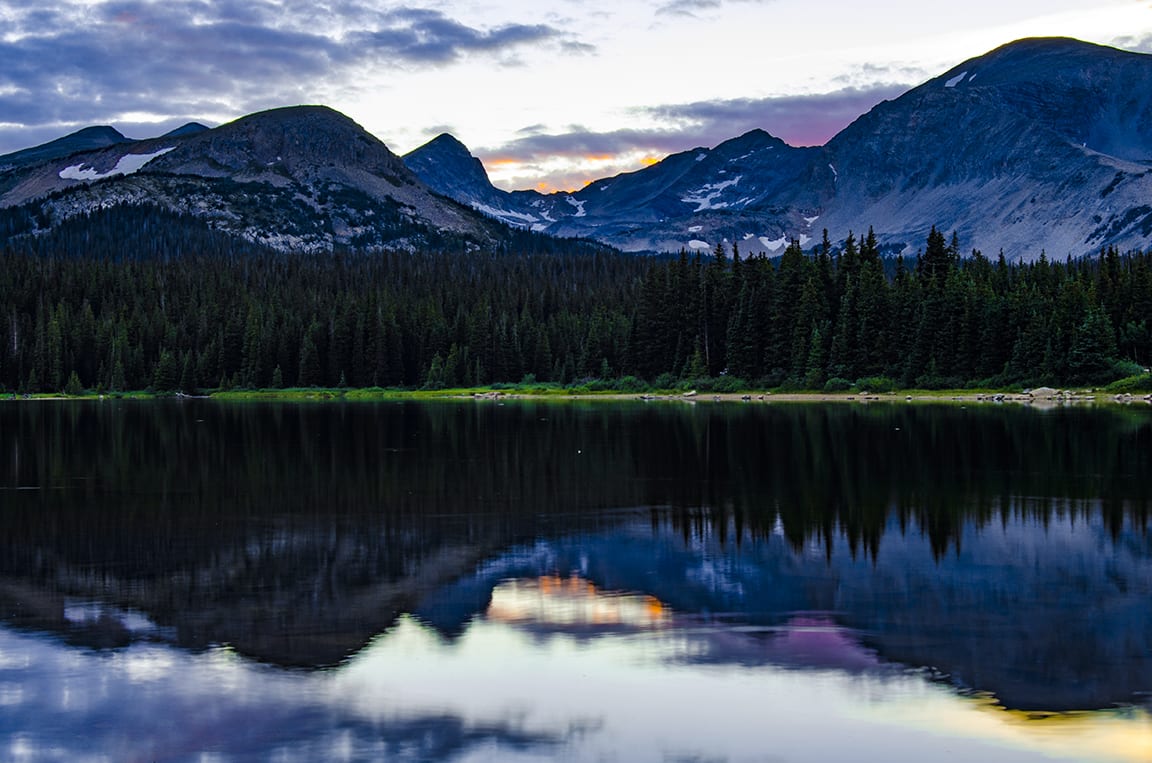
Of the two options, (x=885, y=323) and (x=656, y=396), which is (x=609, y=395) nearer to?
(x=656, y=396)

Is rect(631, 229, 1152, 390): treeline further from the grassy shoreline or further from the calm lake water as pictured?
the calm lake water

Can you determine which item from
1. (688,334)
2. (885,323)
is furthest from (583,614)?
(688,334)

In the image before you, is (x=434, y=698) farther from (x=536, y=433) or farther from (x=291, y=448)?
(x=536, y=433)

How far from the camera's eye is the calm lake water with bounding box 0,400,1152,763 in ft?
52.3

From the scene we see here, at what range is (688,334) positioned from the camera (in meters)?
146

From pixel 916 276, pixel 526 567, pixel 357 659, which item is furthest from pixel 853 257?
pixel 357 659

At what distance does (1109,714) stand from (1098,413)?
75.7 metres

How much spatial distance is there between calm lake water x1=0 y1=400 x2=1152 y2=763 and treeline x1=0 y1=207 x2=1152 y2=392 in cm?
7387

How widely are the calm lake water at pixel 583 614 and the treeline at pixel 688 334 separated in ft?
242

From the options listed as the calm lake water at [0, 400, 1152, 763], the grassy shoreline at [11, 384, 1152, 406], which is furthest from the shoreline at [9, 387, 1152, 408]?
the calm lake water at [0, 400, 1152, 763]

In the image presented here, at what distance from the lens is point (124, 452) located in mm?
60875

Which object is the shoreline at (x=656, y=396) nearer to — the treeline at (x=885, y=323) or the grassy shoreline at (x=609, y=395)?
the grassy shoreline at (x=609, y=395)

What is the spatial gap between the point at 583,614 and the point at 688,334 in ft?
409

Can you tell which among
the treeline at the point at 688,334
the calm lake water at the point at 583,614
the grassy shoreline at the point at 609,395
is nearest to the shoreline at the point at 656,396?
the grassy shoreline at the point at 609,395
